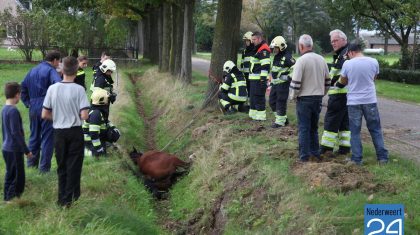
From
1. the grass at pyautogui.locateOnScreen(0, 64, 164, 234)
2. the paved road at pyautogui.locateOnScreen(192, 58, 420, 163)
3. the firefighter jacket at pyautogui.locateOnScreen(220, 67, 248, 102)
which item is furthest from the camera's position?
the firefighter jacket at pyautogui.locateOnScreen(220, 67, 248, 102)

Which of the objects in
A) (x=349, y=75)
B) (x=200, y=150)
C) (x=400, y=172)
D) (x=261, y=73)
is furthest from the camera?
(x=261, y=73)

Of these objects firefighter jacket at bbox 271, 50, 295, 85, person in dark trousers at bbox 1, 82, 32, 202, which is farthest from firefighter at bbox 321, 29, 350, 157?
person in dark trousers at bbox 1, 82, 32, 202

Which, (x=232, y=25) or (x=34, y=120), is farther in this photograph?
(x=232, y=25)

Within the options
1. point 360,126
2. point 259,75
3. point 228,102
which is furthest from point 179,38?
point 360,126

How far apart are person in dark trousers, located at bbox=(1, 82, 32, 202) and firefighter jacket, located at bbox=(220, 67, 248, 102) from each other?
6.26m

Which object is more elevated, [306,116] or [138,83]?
[306,116]

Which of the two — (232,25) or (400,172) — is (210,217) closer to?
(400,172)

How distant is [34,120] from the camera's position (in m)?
8.53

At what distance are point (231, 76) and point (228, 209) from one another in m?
5.48

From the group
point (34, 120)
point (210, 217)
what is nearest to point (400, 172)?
point (210, 217)

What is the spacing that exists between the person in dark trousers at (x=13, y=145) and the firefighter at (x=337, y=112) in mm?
4598

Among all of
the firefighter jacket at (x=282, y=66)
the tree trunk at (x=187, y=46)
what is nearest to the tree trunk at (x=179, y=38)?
the tree trunk at (x=187, y=46)

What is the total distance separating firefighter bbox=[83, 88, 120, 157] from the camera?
388 inches

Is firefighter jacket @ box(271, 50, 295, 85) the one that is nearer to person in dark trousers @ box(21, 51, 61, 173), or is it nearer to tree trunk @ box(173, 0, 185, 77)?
person in dark trousers @ box(21, 51, 61, 173)
